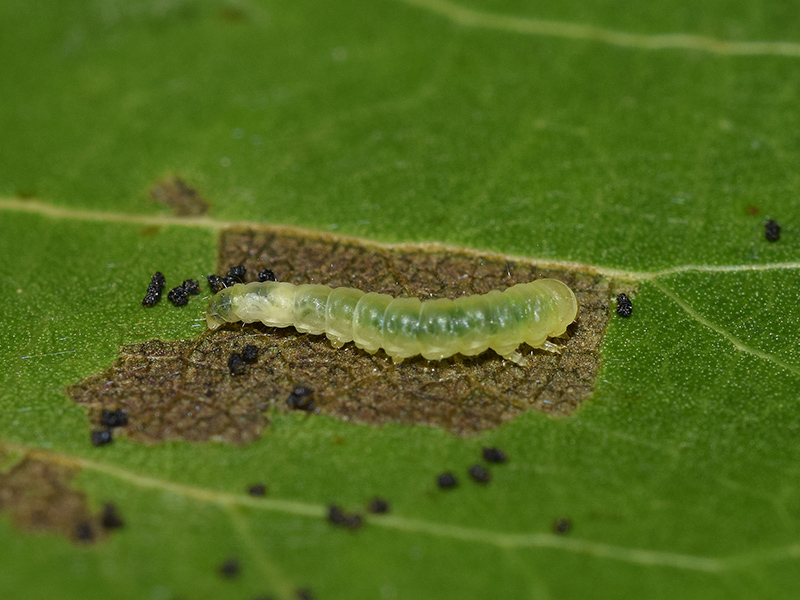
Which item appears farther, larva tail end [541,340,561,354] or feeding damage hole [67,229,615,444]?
larva tail end [541,340,561,354]

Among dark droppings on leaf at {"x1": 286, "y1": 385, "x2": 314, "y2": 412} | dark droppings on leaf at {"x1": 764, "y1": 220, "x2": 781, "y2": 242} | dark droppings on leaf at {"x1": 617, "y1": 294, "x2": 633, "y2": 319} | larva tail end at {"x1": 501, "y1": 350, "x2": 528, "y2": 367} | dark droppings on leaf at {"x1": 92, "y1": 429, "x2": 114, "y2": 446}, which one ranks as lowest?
dark droppings on leaf at {"x1": 92, "y1": 429, "x2": 114, "y2": 446}

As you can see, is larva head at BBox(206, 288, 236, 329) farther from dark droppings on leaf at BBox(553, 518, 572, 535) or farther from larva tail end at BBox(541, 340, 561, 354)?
dark droppings on leaf at BBox(553, 518, 572, 535)

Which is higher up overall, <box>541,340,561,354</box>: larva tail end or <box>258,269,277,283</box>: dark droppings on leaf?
<box>258,269,277,283</box>: dark droppings on leaf

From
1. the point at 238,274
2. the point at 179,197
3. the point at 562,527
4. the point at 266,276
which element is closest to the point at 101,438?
the point at 238,274

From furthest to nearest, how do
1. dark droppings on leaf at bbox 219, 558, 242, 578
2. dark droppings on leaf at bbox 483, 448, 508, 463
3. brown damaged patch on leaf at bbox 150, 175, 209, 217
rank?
1. brown damaged patch on leaf at bbox 150, 175, 209, 217
2. dark droppings on leaf at bbox 483, 448, 508, 463
3. dark droppings on leaf at bbox 219, 558, 242, 578

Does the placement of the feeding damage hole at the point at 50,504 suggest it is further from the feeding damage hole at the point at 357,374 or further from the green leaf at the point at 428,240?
the feeding damage hole at the point at 357,374

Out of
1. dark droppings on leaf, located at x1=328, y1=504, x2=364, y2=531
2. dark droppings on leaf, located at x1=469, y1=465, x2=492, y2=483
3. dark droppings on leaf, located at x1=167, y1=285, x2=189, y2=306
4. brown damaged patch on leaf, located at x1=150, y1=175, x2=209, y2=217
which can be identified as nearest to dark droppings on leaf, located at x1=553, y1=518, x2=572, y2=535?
dark droppings on leaf, located at x1=469, y1=465, x2=492, y2=483

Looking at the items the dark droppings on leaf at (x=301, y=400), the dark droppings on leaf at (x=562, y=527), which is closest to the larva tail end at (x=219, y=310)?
the dark droppings on leaf at (x=301, y=400)
